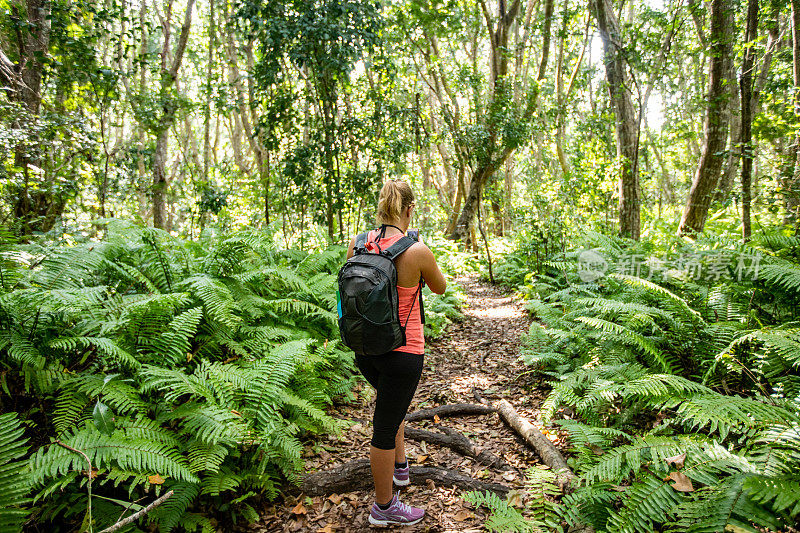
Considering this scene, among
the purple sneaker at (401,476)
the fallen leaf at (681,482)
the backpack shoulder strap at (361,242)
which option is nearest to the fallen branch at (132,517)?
the purple sneaker at (401,476)

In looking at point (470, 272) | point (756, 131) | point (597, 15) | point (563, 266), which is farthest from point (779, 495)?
point (470, 272)

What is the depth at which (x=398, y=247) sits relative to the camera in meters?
2.62

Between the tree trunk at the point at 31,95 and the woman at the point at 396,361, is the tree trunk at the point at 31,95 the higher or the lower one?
the higher one

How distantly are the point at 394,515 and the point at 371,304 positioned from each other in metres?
1.54

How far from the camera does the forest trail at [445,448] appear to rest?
2.95 m

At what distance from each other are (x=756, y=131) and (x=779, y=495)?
6.16 meters

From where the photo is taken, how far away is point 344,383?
181 inches

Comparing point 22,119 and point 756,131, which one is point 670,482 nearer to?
point 756,131

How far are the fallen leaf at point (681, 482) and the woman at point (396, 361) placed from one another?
1.60 meters

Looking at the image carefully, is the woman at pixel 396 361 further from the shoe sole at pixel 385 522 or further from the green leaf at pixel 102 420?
the green leaf at pixel 102 420

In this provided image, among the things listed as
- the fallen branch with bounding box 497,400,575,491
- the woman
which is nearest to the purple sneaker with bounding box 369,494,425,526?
the woman

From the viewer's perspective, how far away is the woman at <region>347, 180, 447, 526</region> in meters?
2.64

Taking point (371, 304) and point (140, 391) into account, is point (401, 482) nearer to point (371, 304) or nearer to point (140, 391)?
point (371, 304)

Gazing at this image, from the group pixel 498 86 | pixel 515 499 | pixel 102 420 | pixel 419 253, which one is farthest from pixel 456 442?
pixel 498 86
